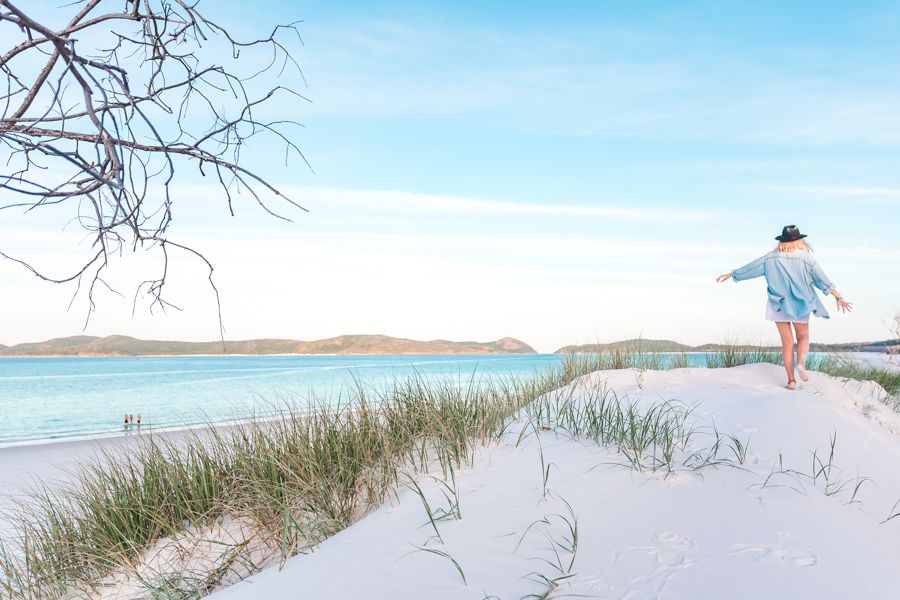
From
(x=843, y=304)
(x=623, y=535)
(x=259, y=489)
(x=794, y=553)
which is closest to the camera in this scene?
(x=794, y=553)

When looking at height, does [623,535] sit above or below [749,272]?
below

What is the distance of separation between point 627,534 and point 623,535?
29mm

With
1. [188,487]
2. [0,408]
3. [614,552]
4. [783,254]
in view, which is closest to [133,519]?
[188,487]

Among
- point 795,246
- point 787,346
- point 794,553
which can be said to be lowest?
point 794,553

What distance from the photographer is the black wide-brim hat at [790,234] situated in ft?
30.6

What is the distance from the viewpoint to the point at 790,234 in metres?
9.38

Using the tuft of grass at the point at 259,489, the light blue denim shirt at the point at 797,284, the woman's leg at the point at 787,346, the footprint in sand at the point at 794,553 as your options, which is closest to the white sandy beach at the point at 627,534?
the footprint in sand at the point at 794,553

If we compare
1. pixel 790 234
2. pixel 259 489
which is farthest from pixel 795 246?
pixel 259 489

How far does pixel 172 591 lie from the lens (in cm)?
343

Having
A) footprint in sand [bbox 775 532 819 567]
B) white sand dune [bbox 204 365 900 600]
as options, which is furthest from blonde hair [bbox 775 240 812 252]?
footprint in sand [bbox 775 532 819 567]

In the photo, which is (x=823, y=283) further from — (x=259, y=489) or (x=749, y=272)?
(x=259, y=489)

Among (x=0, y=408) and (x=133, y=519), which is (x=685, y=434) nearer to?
(x=133, y=519)

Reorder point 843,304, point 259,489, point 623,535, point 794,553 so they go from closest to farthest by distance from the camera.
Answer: point 794,553, point 623,535, point 259,489, point 843,304

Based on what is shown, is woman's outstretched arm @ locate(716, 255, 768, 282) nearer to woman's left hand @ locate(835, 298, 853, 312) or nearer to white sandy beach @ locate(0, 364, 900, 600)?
woman's left hand @ locate(835, 298, 853, 312)
